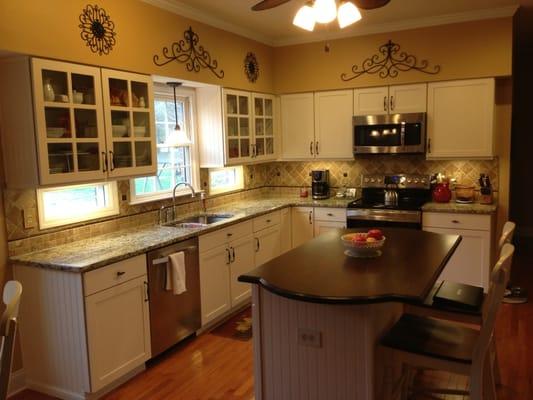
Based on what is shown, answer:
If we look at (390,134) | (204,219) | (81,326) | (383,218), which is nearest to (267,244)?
(204,219)

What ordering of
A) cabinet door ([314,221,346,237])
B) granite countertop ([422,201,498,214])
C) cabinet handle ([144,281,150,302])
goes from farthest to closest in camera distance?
cabinet door ([314,221,346,237])
granite countertop ([422,201,498,214])
cabinet handle ([144,281,150,302])

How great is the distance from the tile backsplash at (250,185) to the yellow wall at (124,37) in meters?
0.92

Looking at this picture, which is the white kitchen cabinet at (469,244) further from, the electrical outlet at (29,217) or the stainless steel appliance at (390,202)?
the electrical outlet at (29,217)

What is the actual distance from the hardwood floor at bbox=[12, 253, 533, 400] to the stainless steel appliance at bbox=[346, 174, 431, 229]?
1270mm

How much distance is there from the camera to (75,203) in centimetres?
354

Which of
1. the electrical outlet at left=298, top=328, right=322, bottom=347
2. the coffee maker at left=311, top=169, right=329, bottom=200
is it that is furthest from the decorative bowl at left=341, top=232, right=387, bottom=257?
the coffee maker at left=311, top=169, right=329, bottom=200

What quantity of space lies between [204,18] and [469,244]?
3.21 metres

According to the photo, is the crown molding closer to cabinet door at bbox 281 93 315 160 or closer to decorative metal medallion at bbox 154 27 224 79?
decorative metal medallion at bbox 154 27 224 79

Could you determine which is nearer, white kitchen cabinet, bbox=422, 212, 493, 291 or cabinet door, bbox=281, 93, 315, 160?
white kitchen cabinet, bbox=422, 212, 493, 291

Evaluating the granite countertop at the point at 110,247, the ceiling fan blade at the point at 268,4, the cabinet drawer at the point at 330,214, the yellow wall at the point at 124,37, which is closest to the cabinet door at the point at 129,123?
the yellow wall at the point at 124,37

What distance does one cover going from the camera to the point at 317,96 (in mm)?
5348

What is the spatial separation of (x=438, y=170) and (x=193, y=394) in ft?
11.4

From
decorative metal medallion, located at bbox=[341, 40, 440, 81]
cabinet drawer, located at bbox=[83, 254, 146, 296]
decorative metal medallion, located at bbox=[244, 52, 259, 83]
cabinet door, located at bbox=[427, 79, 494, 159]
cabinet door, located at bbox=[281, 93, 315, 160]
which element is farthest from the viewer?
cabinet door, located at bbox=[281, 93, 315, 160]

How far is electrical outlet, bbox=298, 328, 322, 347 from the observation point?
7.46 ft
